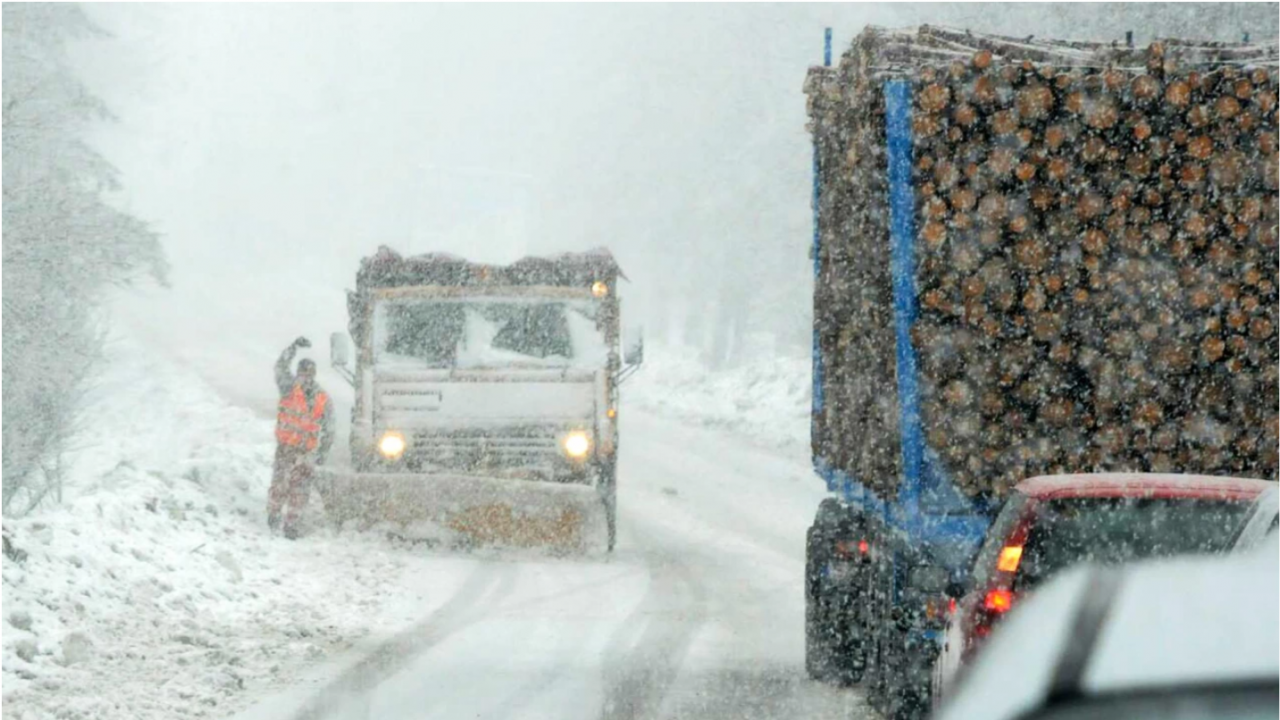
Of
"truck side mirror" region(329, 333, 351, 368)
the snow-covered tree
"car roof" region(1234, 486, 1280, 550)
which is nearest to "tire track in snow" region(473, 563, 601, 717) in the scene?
"truck side mirror" region(329, 333, 351, 368)

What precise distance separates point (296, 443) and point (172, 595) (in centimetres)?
378

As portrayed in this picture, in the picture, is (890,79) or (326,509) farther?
(326,509)

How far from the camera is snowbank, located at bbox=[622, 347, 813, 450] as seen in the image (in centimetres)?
2578

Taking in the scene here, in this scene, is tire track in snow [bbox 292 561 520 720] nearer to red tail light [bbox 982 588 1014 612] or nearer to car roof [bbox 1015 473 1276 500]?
red tail light [bbox 982 588 1014 612]

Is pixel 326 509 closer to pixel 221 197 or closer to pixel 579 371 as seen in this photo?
pixel 579 371

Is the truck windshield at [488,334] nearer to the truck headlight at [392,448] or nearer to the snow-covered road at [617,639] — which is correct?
the truck headlight at [392,448]

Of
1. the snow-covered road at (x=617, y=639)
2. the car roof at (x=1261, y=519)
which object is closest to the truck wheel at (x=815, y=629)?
the snow-covered road at (x=617, y=639)

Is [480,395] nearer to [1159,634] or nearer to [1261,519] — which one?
[1261,519]

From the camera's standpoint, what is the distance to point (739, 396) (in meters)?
30.6

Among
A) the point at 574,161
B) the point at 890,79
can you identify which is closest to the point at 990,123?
the point at 890,79

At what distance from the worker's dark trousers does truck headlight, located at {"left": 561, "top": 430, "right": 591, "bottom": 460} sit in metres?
2.21

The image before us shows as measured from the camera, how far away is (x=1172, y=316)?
661cm

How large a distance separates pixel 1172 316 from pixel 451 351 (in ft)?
27.6

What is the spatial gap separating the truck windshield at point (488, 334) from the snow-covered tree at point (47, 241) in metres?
3.06
